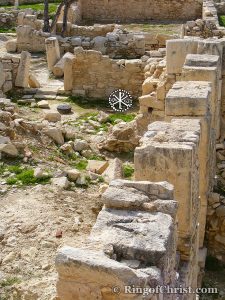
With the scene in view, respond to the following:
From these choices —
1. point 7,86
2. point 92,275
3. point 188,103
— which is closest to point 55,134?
point 188,103

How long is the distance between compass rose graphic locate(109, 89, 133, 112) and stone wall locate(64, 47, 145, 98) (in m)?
0.30

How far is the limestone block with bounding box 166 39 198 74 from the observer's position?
10.0 m

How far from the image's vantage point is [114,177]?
367 inches

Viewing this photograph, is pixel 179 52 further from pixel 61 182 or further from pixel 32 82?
pixel 32 82

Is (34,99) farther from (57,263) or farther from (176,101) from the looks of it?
(57,263)

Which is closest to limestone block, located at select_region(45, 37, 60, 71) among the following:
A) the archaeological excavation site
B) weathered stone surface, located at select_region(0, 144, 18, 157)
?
the archaeological excavation site

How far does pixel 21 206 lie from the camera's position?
770 centimetres

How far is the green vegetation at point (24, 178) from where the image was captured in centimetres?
840

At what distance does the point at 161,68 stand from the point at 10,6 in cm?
1838

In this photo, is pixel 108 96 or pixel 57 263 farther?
pixel 108 96

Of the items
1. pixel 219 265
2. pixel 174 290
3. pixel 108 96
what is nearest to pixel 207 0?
pixel 108 96

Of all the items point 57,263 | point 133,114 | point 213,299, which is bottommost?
point 213,299

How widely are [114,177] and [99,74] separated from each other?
19.3ft

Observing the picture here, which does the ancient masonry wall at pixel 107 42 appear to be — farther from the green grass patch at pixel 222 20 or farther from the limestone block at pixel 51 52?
the green grass patch at pixel 222 20
